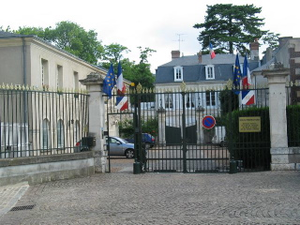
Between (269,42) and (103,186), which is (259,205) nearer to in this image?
(103,186)

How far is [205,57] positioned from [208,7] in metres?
7.89

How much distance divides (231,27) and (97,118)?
139 feet

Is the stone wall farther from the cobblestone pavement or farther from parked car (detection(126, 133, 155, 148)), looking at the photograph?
parked car (detection(126, 133, 155, 148))

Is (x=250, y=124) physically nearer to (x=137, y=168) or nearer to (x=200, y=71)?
(x=137, y=168)

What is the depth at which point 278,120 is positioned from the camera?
1304 cm

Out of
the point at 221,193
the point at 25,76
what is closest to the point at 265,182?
the point at 221,193

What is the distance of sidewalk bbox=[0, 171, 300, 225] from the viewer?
7.16 m

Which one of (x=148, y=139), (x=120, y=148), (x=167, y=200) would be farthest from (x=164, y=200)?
(x=120, y=148)

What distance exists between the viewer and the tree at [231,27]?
5209 cm

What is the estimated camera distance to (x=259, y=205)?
26.1 ft

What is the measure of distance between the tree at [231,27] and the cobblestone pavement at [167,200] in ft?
138

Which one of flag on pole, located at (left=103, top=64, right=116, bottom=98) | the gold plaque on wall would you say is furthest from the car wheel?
the gold plaque on wall

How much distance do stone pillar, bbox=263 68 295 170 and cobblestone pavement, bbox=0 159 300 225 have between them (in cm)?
68

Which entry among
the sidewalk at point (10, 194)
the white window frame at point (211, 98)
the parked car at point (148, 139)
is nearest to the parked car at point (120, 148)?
the white window frame at point (211, 98)
